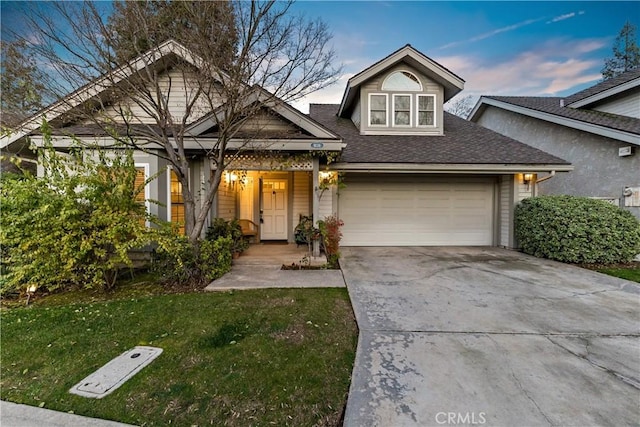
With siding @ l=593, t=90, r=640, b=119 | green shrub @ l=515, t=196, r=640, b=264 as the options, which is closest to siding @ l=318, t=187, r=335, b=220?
green shrub @ l=515, t=196, r=640, b=264

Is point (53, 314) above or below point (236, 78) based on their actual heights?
below

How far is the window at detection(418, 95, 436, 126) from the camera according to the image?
9.75m

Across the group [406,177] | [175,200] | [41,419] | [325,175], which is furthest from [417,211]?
[41,419]

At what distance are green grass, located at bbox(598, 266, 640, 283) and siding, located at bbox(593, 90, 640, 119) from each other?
5.61 m

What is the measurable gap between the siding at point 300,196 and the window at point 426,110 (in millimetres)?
4486

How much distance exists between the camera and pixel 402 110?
32.2 ft

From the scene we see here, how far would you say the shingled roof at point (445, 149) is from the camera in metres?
8.05

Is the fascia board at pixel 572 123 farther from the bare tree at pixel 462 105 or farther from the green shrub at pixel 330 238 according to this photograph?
the bare tree at pixel 462 105

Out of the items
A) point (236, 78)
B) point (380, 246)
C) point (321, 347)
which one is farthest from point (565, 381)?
point (380, 246)

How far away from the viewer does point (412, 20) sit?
1021cm

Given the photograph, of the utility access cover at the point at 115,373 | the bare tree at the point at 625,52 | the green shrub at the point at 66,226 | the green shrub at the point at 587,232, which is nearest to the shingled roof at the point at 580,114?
the green shrub at the point at 587,232

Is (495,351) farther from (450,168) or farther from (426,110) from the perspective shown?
(426,110)

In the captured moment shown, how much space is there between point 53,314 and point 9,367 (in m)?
1.40

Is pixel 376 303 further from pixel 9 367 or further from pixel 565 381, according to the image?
pixel 9 367
